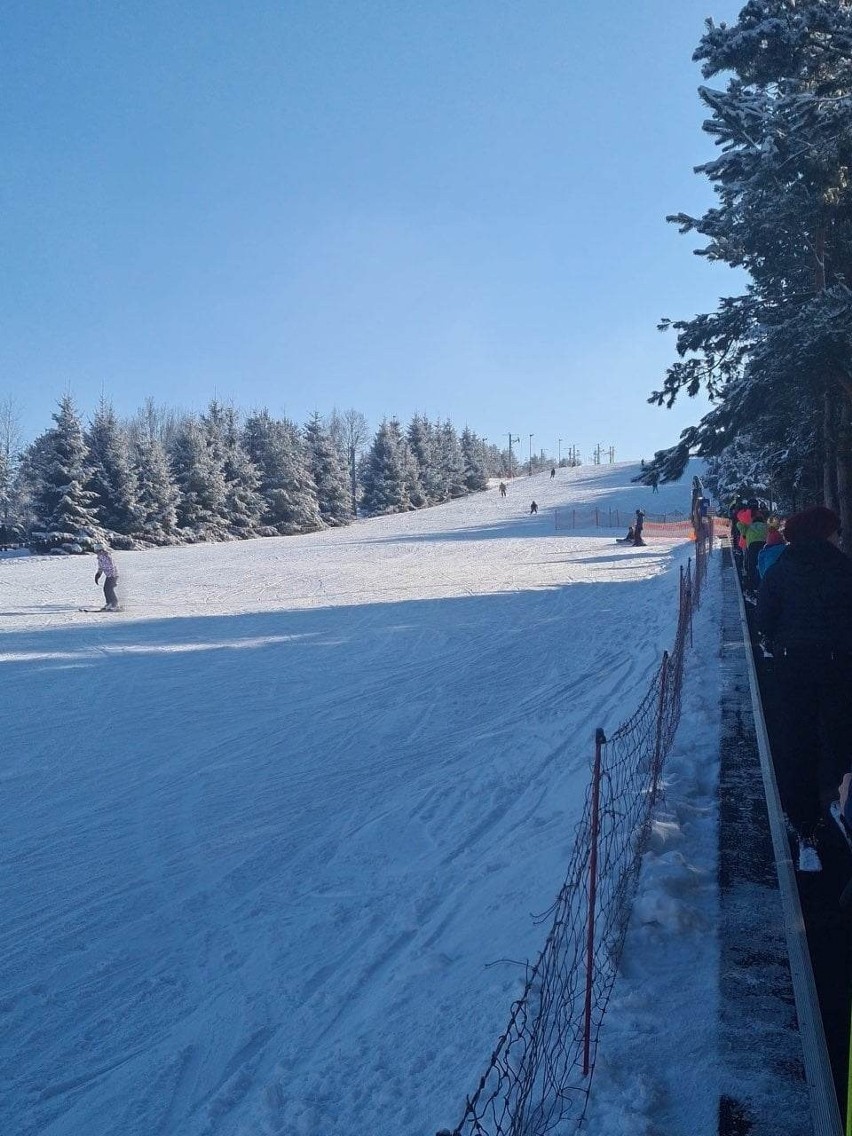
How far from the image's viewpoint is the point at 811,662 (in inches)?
165

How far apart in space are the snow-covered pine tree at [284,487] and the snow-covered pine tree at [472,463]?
31.9 meters

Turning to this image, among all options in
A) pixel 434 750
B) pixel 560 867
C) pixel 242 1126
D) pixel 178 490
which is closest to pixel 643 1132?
pixel 242 1126

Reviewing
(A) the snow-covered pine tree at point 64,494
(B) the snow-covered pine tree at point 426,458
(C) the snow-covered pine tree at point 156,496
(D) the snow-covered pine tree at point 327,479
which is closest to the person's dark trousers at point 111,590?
(A) the snow-covered pine tree at point 64,494

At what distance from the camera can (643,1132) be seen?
8.96 feet

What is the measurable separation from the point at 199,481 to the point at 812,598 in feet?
164

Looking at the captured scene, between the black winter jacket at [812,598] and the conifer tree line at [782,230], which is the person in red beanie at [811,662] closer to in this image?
the black winter jacket at [812,598]

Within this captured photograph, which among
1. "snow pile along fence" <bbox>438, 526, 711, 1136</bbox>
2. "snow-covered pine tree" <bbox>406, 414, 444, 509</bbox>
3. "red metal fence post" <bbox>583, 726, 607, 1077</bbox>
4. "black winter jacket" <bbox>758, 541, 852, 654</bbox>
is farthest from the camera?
"snow-covered pine tree" <bbox>406, 414, 444, 509</bbox>

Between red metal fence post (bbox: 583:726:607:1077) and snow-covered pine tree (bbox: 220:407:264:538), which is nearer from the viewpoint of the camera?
red metal fence post (bbox: 583:726:607:1077)

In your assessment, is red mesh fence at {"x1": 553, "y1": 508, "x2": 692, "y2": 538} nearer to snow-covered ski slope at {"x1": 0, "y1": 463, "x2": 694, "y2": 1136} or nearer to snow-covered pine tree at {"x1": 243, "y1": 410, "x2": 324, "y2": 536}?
snow-covered pine tree at {"x1": 243, "y1": 410, "x2": 324, "y2": 536}

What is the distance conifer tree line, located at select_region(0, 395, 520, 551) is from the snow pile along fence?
137 feet

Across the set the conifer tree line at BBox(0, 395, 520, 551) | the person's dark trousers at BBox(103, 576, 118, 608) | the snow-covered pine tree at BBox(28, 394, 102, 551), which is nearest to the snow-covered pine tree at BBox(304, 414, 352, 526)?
the conifer tree line at BBox(0, 395, 520, 551)

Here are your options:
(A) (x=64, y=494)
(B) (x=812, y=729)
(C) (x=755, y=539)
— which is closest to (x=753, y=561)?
(C) (x=755, y=539)

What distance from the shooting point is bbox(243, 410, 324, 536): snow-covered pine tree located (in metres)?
57.2

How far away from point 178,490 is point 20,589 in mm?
24807
